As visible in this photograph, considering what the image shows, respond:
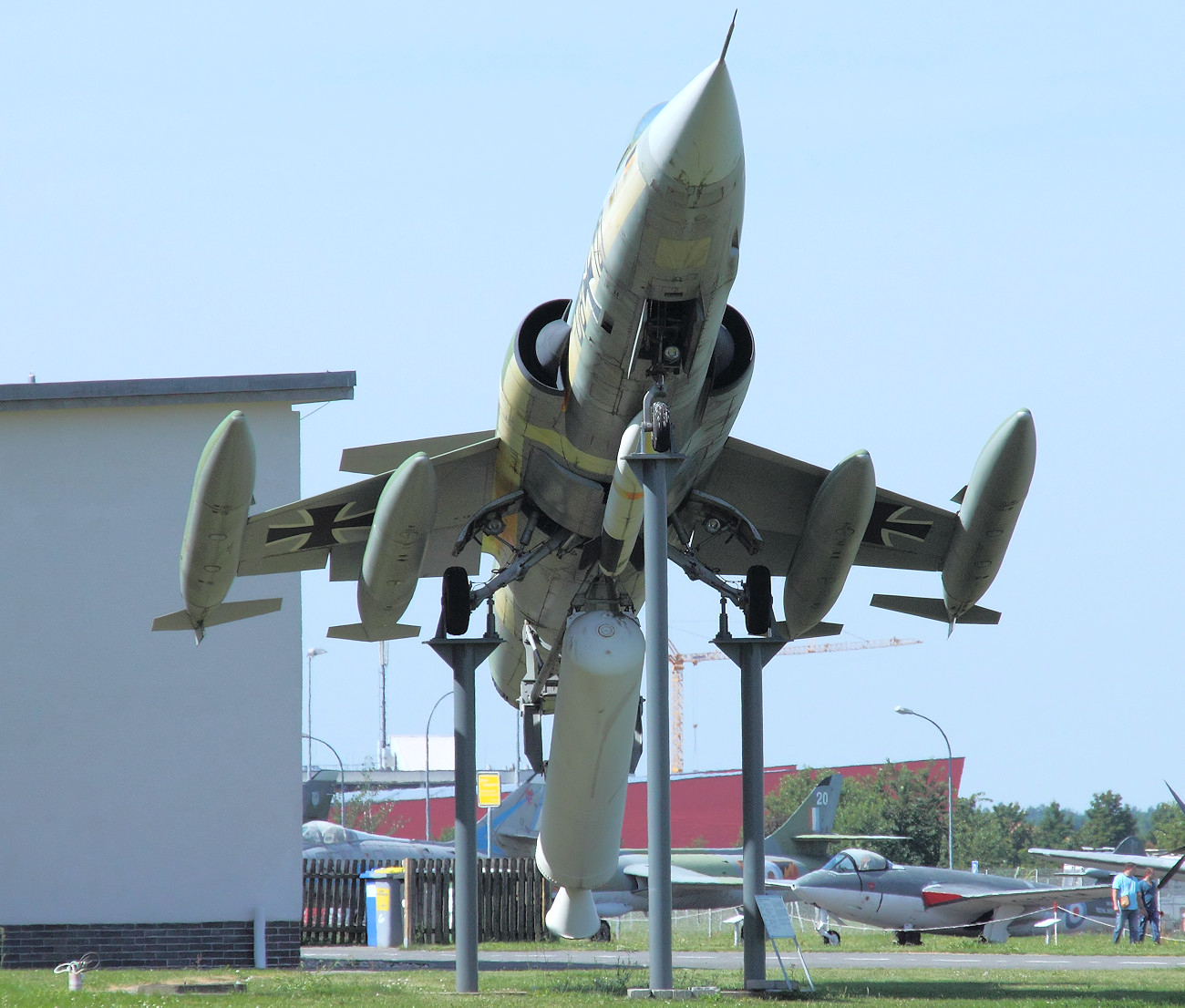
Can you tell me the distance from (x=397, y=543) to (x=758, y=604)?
3.18 meters

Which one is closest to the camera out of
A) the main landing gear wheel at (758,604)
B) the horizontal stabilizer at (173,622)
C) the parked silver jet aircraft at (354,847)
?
the main landing gear wheel at (758,604)

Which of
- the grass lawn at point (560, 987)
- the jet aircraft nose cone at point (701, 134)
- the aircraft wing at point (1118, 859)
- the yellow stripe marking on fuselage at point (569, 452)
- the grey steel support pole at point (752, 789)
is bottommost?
the aircraft wing at point (1118, 859)

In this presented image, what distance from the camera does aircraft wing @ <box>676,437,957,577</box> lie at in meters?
12.0

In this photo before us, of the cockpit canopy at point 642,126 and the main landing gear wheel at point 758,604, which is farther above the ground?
the cockpit canopy at point 642,126

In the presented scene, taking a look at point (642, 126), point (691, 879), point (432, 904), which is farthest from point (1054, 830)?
point (642, 126)

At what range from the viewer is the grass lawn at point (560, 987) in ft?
31.8

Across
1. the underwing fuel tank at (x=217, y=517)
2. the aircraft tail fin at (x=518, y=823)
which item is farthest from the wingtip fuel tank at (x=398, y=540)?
the aircraft tail fin at (x=518, y=823)

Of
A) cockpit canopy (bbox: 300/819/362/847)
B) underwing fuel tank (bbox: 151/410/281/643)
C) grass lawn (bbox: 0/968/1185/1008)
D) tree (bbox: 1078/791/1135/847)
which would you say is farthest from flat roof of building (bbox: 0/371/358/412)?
tree (bbox: 1078/791/1135/847)

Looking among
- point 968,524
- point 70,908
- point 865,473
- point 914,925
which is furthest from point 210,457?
point 914,925

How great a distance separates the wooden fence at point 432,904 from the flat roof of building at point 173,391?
29.6 feet

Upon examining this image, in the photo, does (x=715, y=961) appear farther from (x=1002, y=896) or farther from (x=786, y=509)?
(x=1002, y=896)

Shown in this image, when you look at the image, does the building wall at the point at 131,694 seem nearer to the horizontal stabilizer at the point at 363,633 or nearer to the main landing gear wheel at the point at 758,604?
the horizontal stabilizer at the point at 363,633

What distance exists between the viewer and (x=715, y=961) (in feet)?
54.2

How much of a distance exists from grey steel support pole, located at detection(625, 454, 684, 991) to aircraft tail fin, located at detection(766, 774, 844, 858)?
72.1ft
